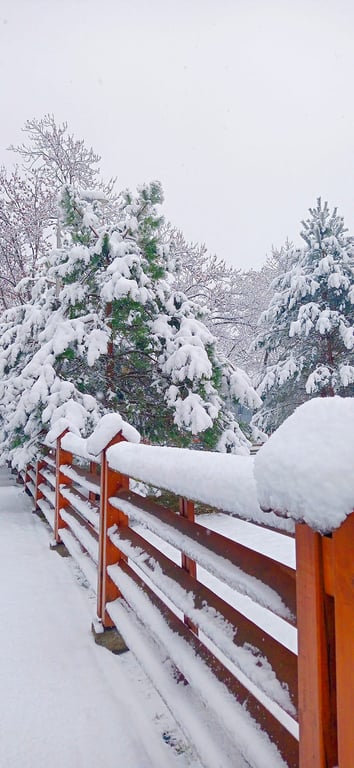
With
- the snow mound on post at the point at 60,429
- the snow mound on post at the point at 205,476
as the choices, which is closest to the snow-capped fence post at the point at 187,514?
the snow mound on post at the point at 205,476

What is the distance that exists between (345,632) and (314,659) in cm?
14

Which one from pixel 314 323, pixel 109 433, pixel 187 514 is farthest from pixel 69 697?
pixel 314 323

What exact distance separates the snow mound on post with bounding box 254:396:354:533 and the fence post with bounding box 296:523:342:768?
144 millimetres

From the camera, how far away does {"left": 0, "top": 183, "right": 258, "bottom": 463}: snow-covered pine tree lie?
306 inches

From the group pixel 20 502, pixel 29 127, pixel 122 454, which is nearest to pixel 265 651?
pixel 122 454

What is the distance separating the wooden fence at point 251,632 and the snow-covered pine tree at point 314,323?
9697mm

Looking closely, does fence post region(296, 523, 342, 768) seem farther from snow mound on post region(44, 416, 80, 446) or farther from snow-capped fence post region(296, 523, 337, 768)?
snow mound on post region(44, 416, 80, 446)

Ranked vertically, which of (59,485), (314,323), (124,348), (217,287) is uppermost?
(217,287)

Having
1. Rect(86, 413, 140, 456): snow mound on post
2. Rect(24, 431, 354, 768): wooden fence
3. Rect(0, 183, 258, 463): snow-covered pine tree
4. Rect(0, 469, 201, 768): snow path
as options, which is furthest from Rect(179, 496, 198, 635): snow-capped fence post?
Rect(0, 183, 258, 463): snow-covered pine tree

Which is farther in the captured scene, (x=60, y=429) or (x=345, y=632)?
(x=60, y=429)

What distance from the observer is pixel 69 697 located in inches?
103

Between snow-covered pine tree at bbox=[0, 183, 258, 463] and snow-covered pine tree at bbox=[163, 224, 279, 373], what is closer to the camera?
snow-covered pine tree at bbox=[0, 183, 258, 463]

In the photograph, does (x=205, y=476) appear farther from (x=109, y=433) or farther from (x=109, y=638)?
(x=109, y=638)

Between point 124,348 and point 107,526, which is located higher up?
point 124,348
